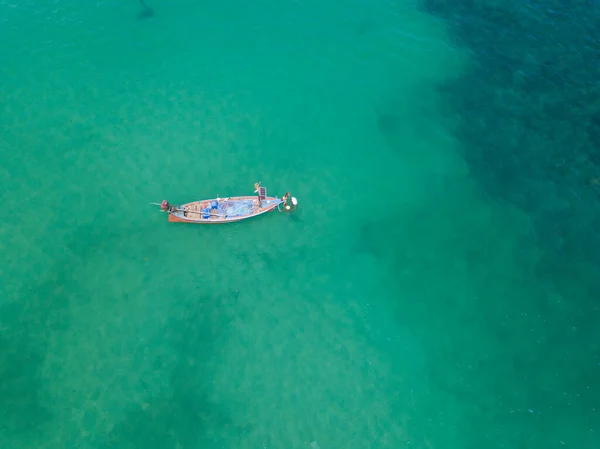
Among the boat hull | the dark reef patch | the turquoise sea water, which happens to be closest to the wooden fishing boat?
the boat hull

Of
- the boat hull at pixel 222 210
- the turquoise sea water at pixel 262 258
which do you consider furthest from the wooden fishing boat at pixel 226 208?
the turquoise sea water at pixel 262 258

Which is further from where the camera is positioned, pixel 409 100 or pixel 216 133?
pixel 409 100

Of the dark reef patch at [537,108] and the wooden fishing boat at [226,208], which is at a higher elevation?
the dark reef patch at [537,108]

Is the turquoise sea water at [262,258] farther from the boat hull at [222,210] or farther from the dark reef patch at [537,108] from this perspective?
the dark reef patch at [537,108]

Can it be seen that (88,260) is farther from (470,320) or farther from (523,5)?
(523,5)

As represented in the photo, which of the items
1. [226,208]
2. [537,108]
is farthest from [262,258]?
[537,108]

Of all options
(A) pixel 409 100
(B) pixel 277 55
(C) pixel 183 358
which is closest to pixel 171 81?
(B) pixel 277 55
